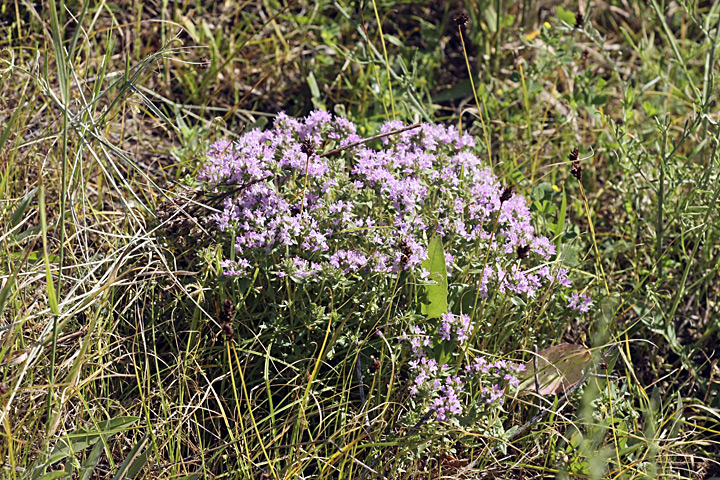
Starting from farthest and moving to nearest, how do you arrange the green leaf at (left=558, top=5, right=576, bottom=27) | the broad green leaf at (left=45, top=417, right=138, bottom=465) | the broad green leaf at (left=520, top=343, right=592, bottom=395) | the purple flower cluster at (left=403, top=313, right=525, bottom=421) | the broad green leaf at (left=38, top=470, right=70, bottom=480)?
the green leaf at (left=558, top=5, right=576, bottom=27), the broad green leaf at (left=520, top=343, right=592, bottom=395), the purple flower cluster at (left=403, top=313, right=525, bottom=421), the broad green leaf at (left=45, top=417, right=138, bottom=465), the broad green leaf at (left=38, top=470, right=70, bottom=480)

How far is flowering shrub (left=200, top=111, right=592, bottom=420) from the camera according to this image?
205 cm

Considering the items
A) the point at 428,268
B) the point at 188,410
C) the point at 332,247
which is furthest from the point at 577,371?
the point at 188,410

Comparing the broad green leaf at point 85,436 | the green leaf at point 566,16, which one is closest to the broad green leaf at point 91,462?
the broad green leaf at point 85,436

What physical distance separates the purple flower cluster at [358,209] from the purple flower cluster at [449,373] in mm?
182

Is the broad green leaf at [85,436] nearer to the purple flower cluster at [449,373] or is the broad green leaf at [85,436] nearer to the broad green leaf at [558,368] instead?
the purple flower cluster at [449,373]

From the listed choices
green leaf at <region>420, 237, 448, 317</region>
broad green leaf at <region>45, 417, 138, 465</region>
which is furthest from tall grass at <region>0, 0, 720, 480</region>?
green leaf at <region>420, 237, 448, 317</region>

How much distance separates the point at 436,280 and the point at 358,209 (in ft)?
1.32

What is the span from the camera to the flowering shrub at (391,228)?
2047mm

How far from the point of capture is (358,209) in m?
2.31

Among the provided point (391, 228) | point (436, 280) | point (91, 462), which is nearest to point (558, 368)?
point (436, 280)

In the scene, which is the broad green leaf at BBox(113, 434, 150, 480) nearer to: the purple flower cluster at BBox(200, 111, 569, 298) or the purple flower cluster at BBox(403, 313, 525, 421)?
the purple flower cluster at BBox(200, 111, 569, 298)

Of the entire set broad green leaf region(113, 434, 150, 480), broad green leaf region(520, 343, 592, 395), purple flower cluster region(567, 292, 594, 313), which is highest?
purple flower cluster region(567, 292, 594, 313)

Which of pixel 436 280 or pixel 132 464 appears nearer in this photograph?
pixel 132 464

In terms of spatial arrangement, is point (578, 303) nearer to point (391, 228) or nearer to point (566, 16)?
point (391, 228)
